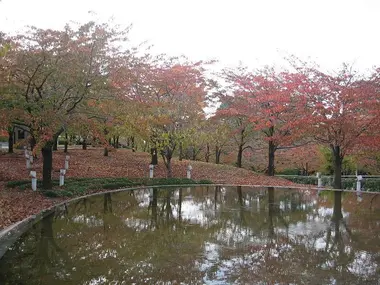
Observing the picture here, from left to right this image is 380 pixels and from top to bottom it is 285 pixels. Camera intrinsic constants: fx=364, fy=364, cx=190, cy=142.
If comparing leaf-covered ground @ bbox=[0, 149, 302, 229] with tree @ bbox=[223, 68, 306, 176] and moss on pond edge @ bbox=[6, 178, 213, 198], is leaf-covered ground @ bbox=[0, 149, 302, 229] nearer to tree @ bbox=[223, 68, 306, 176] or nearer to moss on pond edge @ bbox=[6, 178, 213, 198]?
moss on pond edge @ bbox=[6, 178, 213, 198]

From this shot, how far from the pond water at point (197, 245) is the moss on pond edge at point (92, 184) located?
107cm

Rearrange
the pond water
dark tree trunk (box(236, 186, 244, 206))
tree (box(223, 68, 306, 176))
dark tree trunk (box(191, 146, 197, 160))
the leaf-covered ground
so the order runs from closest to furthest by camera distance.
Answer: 1. the pond water
2. the leaf-covered ground
3. dark tree trunk (box(236, 186, 244, 206))
4. tree (box(223, 68, 306, 176))
5. dark tree trunk (box(191, 146, 197, 160))

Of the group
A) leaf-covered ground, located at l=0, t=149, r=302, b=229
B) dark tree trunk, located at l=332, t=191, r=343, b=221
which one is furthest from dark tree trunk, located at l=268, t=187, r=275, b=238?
leaf-covered ground, located at l=0, t=149, r=302, b=229

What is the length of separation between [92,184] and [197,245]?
403 inches

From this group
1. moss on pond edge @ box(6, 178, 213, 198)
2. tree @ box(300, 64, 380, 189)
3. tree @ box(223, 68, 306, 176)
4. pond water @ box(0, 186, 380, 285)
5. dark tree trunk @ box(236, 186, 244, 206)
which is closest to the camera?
pond water @ box(0, 186, 380, 285)

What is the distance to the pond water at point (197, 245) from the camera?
6590 mm

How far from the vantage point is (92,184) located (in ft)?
57.7

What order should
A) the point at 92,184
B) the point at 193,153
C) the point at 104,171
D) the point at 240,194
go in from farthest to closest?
1. the point at 193,153
2. the point at 104,171
3. the point at 240,194
4. the point at 92,184

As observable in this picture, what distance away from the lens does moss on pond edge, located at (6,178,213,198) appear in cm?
1497

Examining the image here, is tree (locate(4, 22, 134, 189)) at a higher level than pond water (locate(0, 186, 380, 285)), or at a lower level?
higher

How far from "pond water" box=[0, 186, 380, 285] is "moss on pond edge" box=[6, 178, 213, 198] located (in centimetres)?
107

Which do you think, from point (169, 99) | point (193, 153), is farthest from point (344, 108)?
point (193, 153)

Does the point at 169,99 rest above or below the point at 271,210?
above

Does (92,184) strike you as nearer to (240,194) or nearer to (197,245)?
(240,194)
